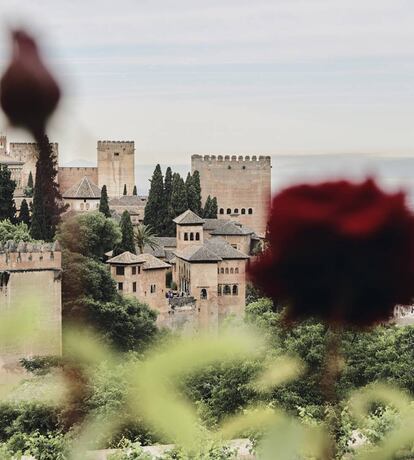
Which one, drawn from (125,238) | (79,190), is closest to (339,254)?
(79,190)

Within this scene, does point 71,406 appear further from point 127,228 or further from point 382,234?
point 127,228

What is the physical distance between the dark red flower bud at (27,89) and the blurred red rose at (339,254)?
7.0 inches

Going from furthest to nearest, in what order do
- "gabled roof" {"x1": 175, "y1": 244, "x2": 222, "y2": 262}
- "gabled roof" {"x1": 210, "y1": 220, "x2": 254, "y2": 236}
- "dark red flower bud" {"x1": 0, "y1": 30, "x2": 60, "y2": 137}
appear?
"gabled roof" {"x1": 210, "y1": 220, "x2": 254, "y2": 236} → "gabled roof" {"x1": 175, "y1": 244, "x2": 222, "y2": 262} → "dark red flower bud" {"x1": 0, "y1": 30, "x2": 60, "y2": 137}

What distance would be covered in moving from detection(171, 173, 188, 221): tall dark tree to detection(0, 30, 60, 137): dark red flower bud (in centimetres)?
2853

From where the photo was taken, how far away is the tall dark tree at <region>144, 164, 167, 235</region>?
29.3 metres

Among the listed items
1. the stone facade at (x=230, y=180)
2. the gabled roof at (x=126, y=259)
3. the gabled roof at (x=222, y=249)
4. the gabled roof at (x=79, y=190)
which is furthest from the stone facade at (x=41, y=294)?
the stone facade at (x=230, y=180)

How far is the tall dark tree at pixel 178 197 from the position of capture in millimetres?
29312

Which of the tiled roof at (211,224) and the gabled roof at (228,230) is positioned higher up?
the tiled roof at (211,224)

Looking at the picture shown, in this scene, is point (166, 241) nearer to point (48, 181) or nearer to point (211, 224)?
point (211, 224)

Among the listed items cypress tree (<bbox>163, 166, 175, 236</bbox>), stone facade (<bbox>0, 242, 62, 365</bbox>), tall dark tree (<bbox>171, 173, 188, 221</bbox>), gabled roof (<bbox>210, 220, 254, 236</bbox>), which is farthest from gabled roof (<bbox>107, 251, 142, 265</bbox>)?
stone facade (<bbox>0, 242, 62, 365</bbox>)

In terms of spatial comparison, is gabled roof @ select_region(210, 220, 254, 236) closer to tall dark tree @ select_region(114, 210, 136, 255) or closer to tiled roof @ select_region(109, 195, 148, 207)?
tiled roof @ select_region(109, 195, 148, 207)

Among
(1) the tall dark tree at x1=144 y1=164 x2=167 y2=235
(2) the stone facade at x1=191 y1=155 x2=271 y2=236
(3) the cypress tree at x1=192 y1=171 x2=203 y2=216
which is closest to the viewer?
(1) the tall dark tree at x1=144 y1=164 x2=167 y2=235

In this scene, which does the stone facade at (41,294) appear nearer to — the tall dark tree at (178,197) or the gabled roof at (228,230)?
the tall dark tree at (178,197)

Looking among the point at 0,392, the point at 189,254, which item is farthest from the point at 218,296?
the point at 0,392
